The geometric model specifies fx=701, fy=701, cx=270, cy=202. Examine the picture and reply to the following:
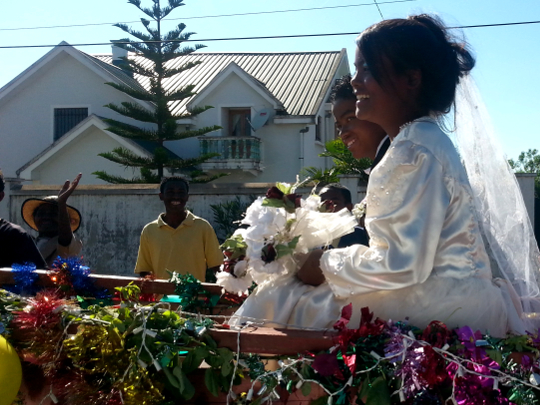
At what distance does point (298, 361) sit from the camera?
2.34 metres

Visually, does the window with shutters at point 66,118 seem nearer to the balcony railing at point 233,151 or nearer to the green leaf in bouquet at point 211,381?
the balcony railing at point 233,151

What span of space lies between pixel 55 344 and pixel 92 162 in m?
22.5

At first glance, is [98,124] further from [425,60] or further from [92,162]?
[425,60]

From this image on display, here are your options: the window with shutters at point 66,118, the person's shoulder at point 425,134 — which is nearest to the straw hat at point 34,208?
the person's shoulder at point 425,134

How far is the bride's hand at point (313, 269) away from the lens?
2641 mm

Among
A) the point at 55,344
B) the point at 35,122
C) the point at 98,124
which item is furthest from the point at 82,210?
the point at 35,122

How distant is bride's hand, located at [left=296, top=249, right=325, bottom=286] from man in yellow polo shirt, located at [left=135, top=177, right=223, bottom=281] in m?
3.44

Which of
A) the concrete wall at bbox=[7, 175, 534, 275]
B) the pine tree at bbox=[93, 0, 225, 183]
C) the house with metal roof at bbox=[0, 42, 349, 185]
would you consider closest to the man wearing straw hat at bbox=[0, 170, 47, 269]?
the concrete wall at bbox=[7, 175, 534, 275]

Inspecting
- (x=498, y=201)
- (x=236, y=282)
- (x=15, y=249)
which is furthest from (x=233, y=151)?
(x=498, y=201)

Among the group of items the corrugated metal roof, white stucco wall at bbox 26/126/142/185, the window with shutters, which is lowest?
white stucco wall at bbox 26/126/142/185

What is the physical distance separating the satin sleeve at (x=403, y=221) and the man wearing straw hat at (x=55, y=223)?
3.44m

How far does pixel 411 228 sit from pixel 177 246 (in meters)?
4.02

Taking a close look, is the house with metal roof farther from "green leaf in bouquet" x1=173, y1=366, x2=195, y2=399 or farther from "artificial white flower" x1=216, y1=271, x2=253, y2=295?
"green leaf in bouquet" x1=173, y1=366, x2=195, y2=399

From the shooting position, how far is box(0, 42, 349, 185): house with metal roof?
24.2m
